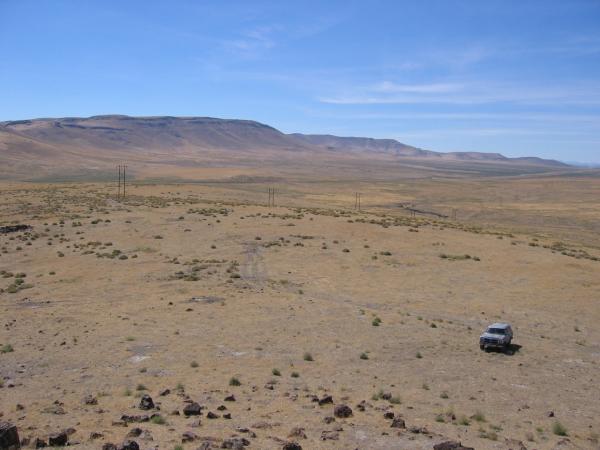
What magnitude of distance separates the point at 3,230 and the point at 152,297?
26.6 meters

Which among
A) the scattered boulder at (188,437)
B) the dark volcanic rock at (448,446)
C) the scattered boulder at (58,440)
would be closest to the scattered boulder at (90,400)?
the scattered boulder at (58,440)

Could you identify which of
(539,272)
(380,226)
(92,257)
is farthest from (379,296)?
(380,226)

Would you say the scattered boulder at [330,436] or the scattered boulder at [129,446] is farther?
the scattered boulder at [330,436]

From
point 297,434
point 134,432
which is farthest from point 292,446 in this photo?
point 134,432

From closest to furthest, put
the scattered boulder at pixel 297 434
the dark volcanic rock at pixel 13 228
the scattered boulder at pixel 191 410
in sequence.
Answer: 1. the scattered boulder at pixel 297 434
2. the scattered boulder at pixel 191 410
3. the dark volcanic rock at pixel 13 228

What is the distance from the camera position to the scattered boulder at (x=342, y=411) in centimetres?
1555

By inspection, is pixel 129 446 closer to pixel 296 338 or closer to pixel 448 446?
pixel 448 446

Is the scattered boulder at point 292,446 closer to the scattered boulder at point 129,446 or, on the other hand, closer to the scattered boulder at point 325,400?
the scattered boulder at point 129,446

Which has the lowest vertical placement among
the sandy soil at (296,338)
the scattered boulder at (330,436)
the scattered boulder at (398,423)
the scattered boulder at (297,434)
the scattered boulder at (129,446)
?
the sandy soil at (296,338)

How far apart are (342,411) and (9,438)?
24.9 feet

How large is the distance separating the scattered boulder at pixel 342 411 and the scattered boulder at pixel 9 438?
730 centimetres

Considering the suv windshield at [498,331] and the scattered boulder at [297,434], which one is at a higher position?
the scattered boulder at [297,434]

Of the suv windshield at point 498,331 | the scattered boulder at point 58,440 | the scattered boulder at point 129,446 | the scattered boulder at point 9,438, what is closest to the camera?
the scattered boulder at point 129,446

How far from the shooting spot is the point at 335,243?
50844mm
